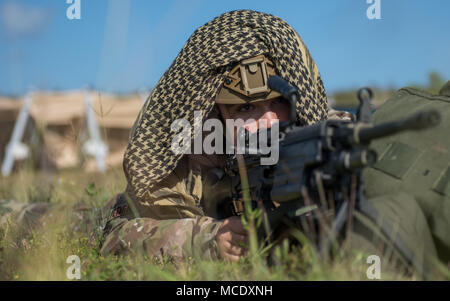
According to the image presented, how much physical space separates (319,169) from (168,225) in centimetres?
140

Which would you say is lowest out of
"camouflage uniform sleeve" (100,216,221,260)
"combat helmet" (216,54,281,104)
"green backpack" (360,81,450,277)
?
"camouflage uniform sleeve" (100,216,221,260)

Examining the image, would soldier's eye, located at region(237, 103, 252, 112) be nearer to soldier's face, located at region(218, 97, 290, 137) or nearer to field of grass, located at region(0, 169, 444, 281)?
soldier's face, located at region(218, 97, 290, 137)

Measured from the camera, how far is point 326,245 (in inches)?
81.6

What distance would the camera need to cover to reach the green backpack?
7.04ft

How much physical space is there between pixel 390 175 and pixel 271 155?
0.62m

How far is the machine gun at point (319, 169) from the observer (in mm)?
2062

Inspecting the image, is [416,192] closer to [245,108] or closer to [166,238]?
[245,108]

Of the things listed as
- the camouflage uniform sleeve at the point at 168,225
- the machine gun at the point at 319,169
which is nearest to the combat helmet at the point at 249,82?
the machine gun at the point at 319,169

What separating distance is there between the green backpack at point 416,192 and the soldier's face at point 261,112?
865mm

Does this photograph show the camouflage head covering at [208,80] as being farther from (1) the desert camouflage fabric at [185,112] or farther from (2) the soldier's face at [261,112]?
(2) the soldier's face at [261,112]

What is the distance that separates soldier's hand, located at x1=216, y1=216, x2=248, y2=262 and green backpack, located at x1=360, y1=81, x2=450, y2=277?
29.9 inches

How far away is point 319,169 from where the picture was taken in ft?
7.37

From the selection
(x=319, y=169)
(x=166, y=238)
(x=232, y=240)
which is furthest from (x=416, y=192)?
(x=166, y=238)

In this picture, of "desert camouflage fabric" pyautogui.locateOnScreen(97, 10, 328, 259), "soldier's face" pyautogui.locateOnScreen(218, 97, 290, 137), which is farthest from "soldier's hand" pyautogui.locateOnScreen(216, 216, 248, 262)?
"soldier's face" pyautogui.locateOnScreen(218, 97, 290, 137)
